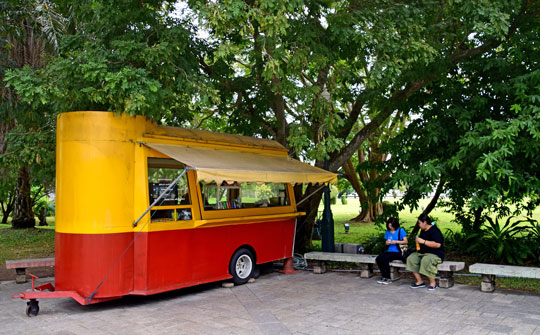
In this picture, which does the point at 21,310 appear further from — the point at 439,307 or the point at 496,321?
the point at 496,321

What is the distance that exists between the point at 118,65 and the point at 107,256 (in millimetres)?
3197

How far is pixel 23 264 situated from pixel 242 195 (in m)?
4.45

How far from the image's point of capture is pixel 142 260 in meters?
7.73

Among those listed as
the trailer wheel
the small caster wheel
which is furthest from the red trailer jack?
the trailer wheel

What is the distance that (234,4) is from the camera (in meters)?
7.91

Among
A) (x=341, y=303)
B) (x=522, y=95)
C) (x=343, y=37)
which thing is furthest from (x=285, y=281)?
(x=522, y=95)

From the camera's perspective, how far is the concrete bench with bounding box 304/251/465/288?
8953 mm

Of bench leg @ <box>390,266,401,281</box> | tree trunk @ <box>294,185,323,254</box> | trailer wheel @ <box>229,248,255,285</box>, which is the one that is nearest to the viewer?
trailer wheel @ <box>229,248,255,285</box>

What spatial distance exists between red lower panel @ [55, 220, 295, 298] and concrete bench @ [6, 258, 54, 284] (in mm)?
1964

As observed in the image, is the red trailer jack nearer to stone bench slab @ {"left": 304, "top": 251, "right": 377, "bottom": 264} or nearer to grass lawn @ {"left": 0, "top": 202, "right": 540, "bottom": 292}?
stone bench slab @ {"left": 304, "top": 251, "right": 377, "bottom": 264}

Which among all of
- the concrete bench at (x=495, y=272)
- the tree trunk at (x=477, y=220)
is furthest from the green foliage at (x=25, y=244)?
the tree trunk at (x=477, y=220)

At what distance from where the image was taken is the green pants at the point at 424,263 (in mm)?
8766

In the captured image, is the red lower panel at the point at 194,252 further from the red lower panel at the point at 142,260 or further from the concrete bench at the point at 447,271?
the concrete bench at the point at 447,271

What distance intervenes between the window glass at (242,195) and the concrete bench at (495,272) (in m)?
4.09
